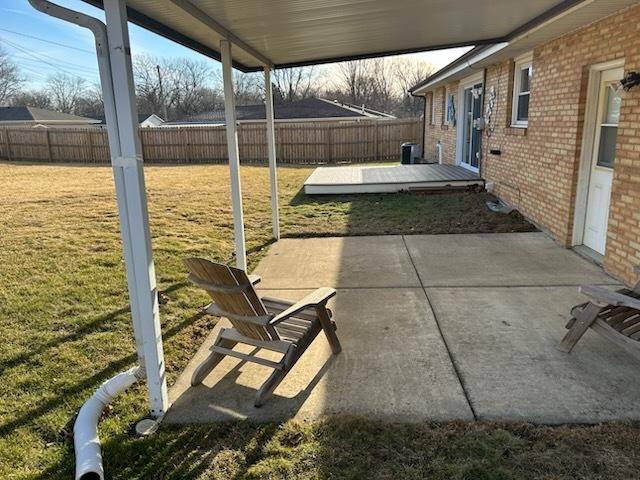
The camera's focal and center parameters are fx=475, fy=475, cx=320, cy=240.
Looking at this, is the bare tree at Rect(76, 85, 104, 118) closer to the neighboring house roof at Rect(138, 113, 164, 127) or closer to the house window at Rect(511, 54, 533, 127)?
the neighboring house roof at Rect(138, 113, 164, 127)

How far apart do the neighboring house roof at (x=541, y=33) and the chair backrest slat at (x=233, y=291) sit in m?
4.29

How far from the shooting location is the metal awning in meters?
3.87

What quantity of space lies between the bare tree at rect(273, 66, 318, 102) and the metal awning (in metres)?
49.5

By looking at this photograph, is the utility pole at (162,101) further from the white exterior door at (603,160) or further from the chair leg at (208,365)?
the chair leg at (208,365)

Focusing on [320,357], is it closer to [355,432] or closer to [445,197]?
[355,432]

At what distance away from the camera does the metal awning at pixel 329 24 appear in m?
3.87

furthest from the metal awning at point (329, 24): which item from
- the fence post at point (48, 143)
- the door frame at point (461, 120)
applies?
the fence post at point (48, 143)

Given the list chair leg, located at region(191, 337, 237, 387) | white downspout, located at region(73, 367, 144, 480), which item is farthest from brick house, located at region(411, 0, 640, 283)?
white downspout, located at region(73, 367, 144, 480)

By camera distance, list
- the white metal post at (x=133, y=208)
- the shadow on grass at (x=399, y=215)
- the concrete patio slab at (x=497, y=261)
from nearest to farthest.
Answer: the white metal post at (x=133, y=208) → the concrete patio slab at (x=497, y=261) → the shadow on grass at (x=399, y=215)

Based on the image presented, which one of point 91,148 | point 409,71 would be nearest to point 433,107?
point 91,148

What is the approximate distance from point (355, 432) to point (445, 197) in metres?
8.37

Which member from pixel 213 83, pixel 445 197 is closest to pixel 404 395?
pixel 445 197

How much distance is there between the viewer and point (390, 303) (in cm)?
471

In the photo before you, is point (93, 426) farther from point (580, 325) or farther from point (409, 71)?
point (409, 71)
